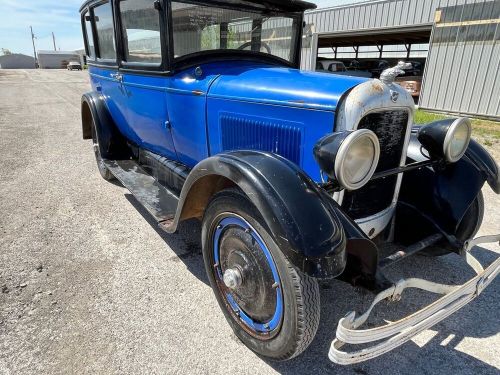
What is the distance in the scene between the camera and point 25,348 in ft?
6.64

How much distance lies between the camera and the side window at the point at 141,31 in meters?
2.87

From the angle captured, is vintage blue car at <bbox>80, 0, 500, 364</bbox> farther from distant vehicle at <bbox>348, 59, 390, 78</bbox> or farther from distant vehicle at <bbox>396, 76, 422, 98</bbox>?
distant vehicle at <bbox>348, 59, 390, 78</bbox>

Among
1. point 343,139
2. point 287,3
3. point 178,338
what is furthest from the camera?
point 287,3

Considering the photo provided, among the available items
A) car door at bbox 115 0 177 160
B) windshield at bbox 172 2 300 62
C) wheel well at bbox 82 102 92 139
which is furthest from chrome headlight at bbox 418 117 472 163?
wheel well at bbox 82 102 92 139

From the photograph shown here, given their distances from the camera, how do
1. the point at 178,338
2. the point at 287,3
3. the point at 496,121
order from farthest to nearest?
the point at 496,121
the point at 287,3
the point at 178,338

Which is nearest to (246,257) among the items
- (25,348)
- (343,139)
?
(343,139)

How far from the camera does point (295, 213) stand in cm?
159

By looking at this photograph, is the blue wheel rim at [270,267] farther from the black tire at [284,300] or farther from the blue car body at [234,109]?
the blue car body at [234,109]

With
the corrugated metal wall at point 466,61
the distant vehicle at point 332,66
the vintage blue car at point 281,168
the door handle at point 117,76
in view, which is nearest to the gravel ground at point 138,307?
the vintage blue car at point 281,168

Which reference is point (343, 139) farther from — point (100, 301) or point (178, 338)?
point (100, 301)

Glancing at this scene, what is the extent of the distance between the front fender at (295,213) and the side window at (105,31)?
2.59 m

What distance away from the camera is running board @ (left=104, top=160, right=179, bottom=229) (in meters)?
2.72

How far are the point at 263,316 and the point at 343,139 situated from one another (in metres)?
1.02

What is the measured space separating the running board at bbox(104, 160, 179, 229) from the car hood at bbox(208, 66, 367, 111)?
930 millimetres
